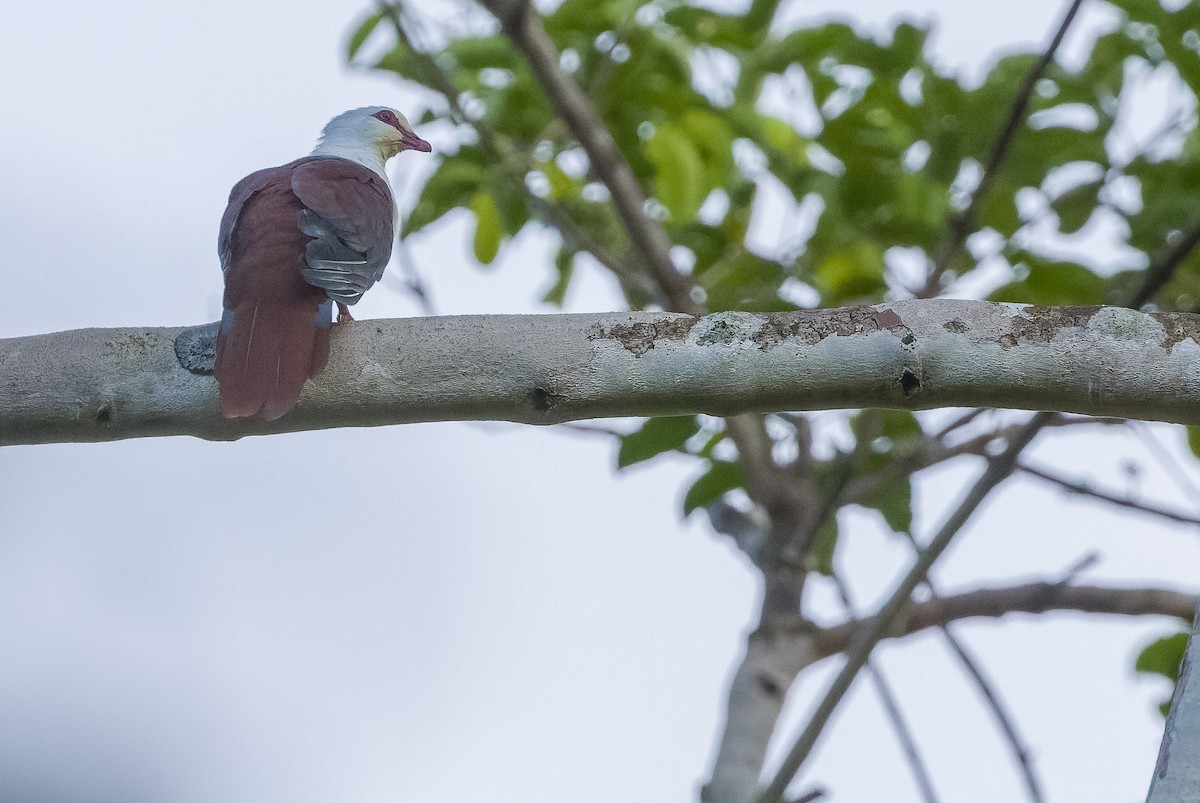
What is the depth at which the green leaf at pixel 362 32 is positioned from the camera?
10.6 ft

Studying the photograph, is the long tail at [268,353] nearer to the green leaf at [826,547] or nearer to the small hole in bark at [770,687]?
the small hole in bark at [770,687]

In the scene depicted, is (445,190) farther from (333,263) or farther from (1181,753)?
(1181,753)

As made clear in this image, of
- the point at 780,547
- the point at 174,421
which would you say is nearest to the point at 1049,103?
the point at 780,547

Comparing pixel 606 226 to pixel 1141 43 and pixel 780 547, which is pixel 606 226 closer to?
pixel 780 547

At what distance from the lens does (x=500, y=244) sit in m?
3.67

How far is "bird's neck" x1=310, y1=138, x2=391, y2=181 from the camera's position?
3.01 m

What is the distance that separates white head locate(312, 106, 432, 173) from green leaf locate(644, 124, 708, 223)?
0.59m

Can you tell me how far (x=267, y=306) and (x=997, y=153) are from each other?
1551 millimetres

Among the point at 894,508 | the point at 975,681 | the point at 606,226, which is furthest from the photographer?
the point at 606,226

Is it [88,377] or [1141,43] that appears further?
[1141,43]

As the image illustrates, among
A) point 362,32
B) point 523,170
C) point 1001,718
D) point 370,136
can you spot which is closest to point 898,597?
point 1001,718

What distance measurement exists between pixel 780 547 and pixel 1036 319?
5.22 feet

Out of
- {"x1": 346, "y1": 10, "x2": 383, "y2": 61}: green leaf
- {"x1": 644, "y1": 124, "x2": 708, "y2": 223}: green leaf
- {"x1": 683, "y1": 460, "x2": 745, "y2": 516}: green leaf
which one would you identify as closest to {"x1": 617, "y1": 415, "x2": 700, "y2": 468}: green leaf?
{"x1": 683, "y1": 460, "x2": 745, "y2": 516}: green leaf

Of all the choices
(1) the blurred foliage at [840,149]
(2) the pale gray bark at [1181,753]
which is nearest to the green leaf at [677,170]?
(1) the blurred foliage at [840,149]
